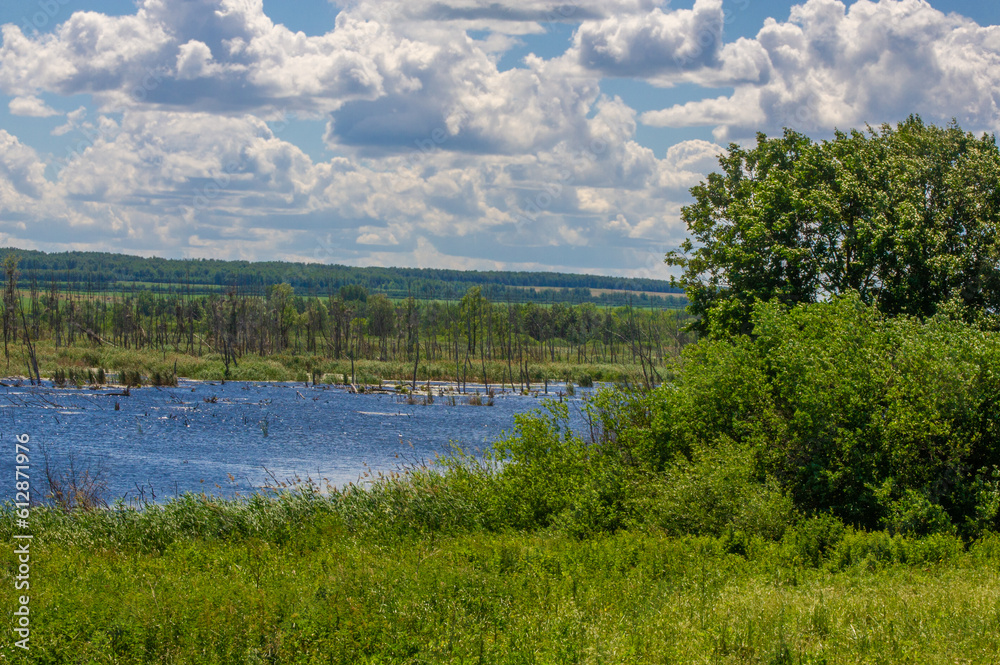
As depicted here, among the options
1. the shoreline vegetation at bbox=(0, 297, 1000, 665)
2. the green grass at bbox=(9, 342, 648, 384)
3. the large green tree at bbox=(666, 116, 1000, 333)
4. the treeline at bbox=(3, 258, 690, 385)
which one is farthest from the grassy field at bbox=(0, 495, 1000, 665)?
the treeline at bbox=(3, 258, 690, 385)

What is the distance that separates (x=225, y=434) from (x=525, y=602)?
40.5 m

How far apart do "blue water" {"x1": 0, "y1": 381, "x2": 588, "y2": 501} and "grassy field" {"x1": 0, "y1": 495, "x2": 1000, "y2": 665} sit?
12.6m

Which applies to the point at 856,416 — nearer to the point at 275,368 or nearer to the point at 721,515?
the point at 721,515

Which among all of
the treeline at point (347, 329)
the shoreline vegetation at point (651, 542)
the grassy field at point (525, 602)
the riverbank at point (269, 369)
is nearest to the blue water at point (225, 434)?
the shoreline vegetation at point (651, 542)

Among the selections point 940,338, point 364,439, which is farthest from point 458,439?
point 940,338

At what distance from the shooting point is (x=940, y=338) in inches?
760

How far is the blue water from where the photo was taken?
1337 inches

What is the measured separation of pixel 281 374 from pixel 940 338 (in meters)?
81.1

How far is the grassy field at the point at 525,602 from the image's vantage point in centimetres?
930

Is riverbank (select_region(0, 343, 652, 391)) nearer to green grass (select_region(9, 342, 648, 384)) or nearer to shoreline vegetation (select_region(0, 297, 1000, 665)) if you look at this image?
green grass (select_region(9, 342, 648, 384))

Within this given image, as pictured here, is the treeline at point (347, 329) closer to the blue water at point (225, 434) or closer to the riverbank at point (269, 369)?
the riverbank at point (269, 369)

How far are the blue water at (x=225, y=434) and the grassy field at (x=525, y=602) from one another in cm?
1263

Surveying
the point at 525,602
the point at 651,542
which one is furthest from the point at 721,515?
the point at 525,602

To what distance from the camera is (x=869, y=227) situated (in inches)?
1043
